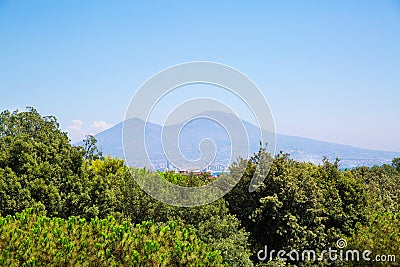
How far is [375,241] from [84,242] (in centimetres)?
1245

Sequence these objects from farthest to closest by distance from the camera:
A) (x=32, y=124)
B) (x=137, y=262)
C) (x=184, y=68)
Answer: (x=32, y=124)
(x=184, y=68)
(x=137, y=262)

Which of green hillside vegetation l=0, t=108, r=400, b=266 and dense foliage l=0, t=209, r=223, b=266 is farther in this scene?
green hillside vegetation l=0, t=108, r=400, b=266

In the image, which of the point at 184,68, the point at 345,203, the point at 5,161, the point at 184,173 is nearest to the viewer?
the point at 184,68

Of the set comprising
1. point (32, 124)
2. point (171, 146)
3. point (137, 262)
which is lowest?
point (137, 262)

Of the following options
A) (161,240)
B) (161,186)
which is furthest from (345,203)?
(161,240)

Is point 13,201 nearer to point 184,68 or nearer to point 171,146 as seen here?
point 171,146

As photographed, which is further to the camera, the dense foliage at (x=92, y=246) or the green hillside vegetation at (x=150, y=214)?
the green hillside vegetation at (x=150, y=214)

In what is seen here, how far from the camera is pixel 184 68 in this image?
14.9m

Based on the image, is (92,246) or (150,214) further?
(150,214)

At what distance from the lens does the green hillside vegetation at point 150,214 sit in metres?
9.98

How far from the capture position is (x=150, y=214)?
18656 mm

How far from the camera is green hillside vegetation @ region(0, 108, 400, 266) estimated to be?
998cm

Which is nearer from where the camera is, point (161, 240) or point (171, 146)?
point (161, 240)

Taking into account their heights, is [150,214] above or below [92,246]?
above
